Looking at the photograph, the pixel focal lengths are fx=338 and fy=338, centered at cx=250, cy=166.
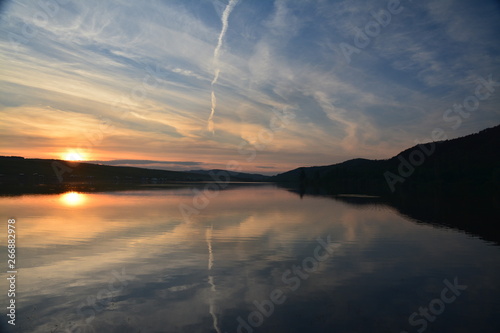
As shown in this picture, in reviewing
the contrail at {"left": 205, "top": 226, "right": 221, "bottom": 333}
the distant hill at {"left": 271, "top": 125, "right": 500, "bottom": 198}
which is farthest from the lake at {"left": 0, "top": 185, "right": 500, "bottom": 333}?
the distant hill at {"left": 271, "top": 125, "right": 500, "bottom": 198}

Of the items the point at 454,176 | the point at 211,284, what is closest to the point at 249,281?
the point at 211,284

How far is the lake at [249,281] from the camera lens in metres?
12.2

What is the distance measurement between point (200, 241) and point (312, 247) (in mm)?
8632

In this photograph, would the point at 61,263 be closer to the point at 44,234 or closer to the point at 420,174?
the point at 44,234

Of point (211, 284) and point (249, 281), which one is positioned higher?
point (211, 284)

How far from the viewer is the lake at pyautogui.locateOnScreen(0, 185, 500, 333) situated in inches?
479

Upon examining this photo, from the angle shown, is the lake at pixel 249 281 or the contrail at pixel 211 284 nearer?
the contrail at pixel 211 284

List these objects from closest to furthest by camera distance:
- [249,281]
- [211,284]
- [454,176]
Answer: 1. [211,284]
2. [249,281]
3. [454,176]

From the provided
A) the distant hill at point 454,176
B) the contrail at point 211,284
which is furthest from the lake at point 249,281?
the distant hill at point 454,176

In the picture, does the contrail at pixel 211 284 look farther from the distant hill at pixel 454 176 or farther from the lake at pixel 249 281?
the distant hill at pixel 454 176

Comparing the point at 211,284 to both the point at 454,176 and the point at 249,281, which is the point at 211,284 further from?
the point at 454,176

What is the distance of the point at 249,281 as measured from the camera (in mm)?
16781

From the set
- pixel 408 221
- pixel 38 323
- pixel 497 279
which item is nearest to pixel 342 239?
pixel 497 279

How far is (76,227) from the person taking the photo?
105 ft
